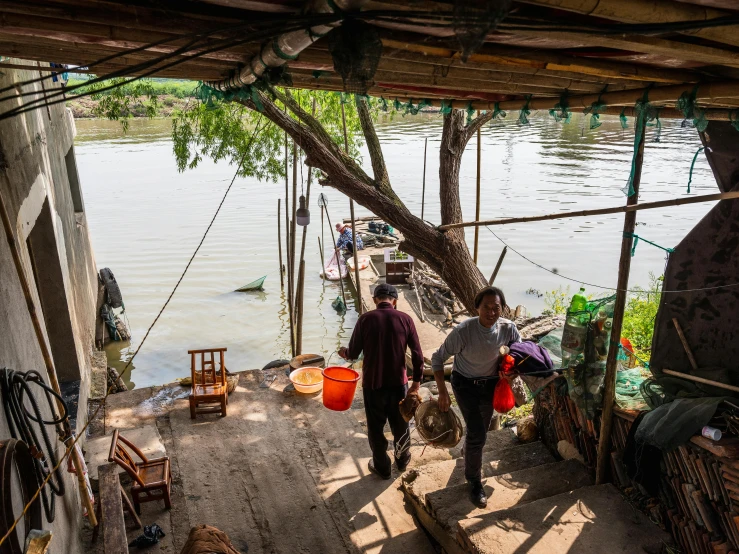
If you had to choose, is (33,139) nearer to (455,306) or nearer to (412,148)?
(455,306)

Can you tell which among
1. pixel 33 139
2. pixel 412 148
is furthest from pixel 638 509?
pixel 412 148

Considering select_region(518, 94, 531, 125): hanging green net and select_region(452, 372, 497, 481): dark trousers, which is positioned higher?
select_region(518, 94, 531, 125): hanging green net

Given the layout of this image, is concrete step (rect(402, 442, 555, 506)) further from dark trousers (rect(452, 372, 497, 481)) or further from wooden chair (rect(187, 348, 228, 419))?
wooden chair (rect(187, 348, 228, 419))

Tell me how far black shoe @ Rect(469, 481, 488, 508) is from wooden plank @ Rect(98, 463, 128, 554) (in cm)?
228

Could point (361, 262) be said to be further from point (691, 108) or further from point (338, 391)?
point (691, 108)

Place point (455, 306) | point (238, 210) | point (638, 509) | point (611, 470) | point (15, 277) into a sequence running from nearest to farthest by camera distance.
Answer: point (15, 277) < point (638, 509) < point (611, 470) < point (455, 306) < point (238, 210)

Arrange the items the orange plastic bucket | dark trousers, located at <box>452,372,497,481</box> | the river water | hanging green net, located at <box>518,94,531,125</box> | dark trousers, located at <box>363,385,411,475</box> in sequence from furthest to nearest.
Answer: the river water, the orange plastic bucket, dark trousers, located at <box>363,385,411,475</box>, dark trousers, located at <box>452,372,497,481</box>, hanging green net, located at <box>518,94,531,125</box>

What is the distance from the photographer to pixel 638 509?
13.4 ft

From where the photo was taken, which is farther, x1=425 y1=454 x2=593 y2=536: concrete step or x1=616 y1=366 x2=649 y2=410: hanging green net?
x1=616 y1=366 x2=649 y2=410: hanging green net

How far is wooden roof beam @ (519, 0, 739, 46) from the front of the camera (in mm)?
1594

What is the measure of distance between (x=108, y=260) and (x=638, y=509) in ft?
51.2

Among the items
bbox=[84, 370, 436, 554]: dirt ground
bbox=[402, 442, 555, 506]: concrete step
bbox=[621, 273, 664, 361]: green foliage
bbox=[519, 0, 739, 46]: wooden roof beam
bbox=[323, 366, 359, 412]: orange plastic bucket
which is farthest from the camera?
bbox=[621, 273, 664, 361]: green foliage

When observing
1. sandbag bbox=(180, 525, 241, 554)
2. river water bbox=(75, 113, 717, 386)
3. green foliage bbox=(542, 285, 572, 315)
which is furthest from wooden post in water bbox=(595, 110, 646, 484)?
green foliage bbox=(542, 285, 572, 315)

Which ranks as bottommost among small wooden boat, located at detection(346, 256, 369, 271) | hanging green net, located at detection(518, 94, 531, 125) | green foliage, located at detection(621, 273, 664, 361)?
small wooden boat, located at detection(346, 256, 369, 271)
